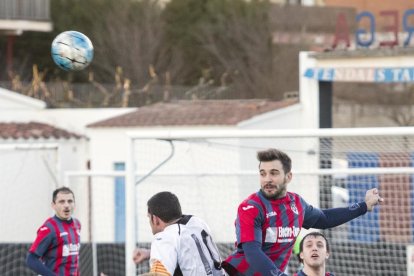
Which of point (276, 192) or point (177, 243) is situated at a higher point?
point (276, 192)

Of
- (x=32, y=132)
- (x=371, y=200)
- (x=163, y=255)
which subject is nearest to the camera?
(x=163, y=255)

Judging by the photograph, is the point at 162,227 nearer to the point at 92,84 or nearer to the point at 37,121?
the point at 37,121

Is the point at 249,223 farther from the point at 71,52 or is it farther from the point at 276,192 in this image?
the point at 71,52

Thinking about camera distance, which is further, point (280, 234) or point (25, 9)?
point (25, 9)

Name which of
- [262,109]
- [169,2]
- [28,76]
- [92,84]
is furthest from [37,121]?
[169,2]

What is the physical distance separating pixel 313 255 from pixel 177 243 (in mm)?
1548

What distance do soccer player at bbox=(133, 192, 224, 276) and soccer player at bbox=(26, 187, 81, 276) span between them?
153 inches

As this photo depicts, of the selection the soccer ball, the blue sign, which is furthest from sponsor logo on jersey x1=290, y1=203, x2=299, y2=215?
the blue sign

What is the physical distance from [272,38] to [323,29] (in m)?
1.92

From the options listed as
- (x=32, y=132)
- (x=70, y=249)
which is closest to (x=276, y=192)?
(x=70, y=249)

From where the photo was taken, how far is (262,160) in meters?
7.39

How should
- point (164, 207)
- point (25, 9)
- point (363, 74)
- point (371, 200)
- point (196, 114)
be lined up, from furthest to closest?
point (25, 9)
point (196, 114)
point (363, 74)
point (371, 200)
point (164, 207)

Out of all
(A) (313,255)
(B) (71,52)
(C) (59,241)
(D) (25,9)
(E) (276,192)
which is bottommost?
(C) (59,241)

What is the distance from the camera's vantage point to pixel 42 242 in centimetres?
1106
